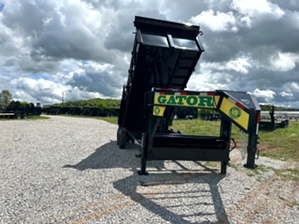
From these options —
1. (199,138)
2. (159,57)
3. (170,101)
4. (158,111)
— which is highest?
(159,57)

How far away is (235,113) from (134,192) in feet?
7.61

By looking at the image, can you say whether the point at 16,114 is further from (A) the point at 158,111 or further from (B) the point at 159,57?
(A) the point at 158,111

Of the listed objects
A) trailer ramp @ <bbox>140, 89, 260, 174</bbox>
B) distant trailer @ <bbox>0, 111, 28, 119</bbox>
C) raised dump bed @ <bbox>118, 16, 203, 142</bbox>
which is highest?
raised dump bed @ <bbox>118, 16, 203, 142</bbox>

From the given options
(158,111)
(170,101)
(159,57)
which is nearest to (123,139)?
(159,57)

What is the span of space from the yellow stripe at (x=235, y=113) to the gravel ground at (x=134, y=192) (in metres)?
1.44

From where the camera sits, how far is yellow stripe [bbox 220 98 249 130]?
4.04 meters

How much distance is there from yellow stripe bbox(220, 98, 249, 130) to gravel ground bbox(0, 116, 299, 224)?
1.44 m

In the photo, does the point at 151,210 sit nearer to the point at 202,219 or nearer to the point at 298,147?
the point at 202,219

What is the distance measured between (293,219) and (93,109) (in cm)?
3809

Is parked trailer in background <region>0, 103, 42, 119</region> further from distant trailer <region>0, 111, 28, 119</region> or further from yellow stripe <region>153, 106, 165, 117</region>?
yellow stripe <region>153, 106, 165, 117</region>

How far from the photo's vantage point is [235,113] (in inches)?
171

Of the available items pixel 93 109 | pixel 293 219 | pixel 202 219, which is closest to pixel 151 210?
pixel 202 219

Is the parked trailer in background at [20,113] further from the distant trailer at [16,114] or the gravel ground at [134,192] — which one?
the gravel ground at [134,192]

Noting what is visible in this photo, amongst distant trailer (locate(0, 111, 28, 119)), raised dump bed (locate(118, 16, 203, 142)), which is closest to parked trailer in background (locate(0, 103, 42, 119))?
distant trailer (locate(0, 111, 28, 119))
